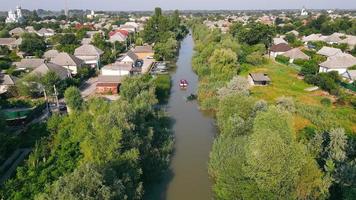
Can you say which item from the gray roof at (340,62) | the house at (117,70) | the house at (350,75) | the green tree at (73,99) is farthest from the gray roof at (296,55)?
the green tree at (73,99)

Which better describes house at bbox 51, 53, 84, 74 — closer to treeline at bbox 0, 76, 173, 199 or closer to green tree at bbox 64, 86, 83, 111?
green tree at bbox 64, 86, 83, 111

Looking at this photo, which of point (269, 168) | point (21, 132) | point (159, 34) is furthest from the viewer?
point (159, 34)

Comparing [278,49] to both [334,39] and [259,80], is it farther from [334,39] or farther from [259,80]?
[259,80]

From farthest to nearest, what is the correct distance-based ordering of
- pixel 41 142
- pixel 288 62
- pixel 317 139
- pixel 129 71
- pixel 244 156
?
1. pixel 288 62
2. pixel 129 71
3. pixel 41 142
4. pixel 317 139
5. pixel 244 156

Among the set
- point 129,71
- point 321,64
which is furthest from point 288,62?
point 129,71

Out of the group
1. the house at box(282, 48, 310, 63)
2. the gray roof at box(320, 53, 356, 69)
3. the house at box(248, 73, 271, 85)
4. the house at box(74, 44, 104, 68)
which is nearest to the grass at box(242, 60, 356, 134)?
the house at box(248, 73, 271, 85)

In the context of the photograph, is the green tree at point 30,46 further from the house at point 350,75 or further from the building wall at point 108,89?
the house at point 350,75

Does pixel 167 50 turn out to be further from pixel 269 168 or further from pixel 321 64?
pixel 269 168
